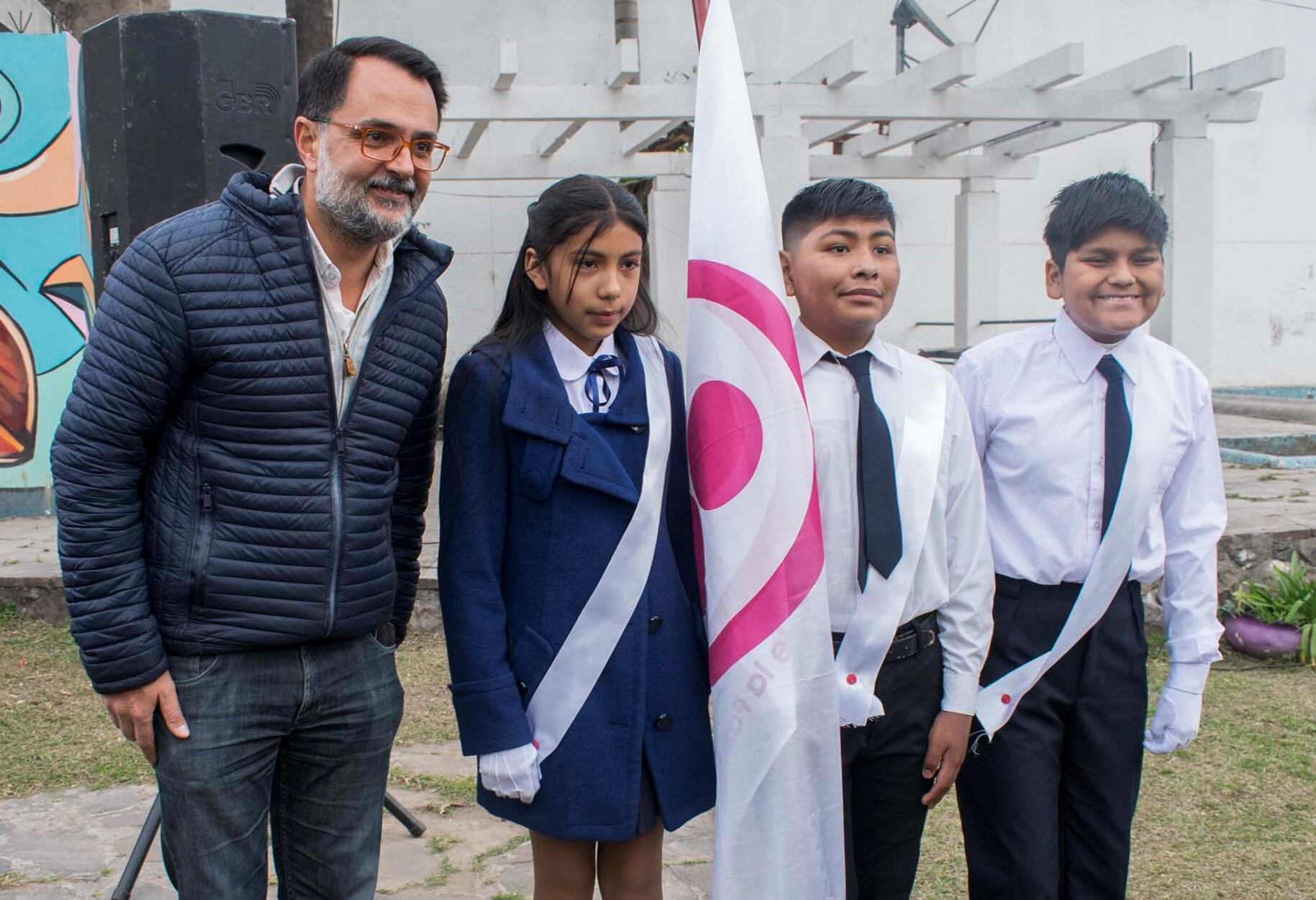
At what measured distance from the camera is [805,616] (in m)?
2.24

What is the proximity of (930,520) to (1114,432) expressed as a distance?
502mm

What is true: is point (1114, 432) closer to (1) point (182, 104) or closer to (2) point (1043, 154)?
(1) point (182, 104)

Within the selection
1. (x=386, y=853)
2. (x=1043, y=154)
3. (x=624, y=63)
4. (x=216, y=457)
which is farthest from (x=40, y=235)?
(x=1043, y=154)

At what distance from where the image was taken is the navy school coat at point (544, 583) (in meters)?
2.18

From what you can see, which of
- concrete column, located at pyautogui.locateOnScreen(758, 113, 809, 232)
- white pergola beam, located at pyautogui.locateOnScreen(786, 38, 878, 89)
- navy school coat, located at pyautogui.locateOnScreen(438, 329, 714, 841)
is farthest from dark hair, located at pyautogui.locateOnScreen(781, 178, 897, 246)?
concrete column, located at pyautogui.locateOnScreen(758, 113, 809, 232)

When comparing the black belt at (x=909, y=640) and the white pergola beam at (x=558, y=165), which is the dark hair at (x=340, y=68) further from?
the white pergola beam at (x=558, y=165)

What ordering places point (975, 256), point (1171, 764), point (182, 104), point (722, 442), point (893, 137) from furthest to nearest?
point (975, 256) < point (893, 137) < point (1171, 764) < point (182, 104) < point (722, 442)

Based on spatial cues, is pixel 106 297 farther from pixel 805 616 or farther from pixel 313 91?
pixel 805 616

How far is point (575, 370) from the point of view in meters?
2.28

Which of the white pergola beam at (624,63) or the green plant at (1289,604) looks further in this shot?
the white pergola beam at (624,63)

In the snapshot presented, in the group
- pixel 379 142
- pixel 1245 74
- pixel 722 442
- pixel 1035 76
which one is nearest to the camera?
pixel 379 142

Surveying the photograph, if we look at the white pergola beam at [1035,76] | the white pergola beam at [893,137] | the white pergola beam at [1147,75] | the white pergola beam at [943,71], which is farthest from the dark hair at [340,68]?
the white pergola beam at [893,137]

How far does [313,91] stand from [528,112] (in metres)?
5.40

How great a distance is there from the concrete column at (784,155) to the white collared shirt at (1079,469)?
4.88 metres
